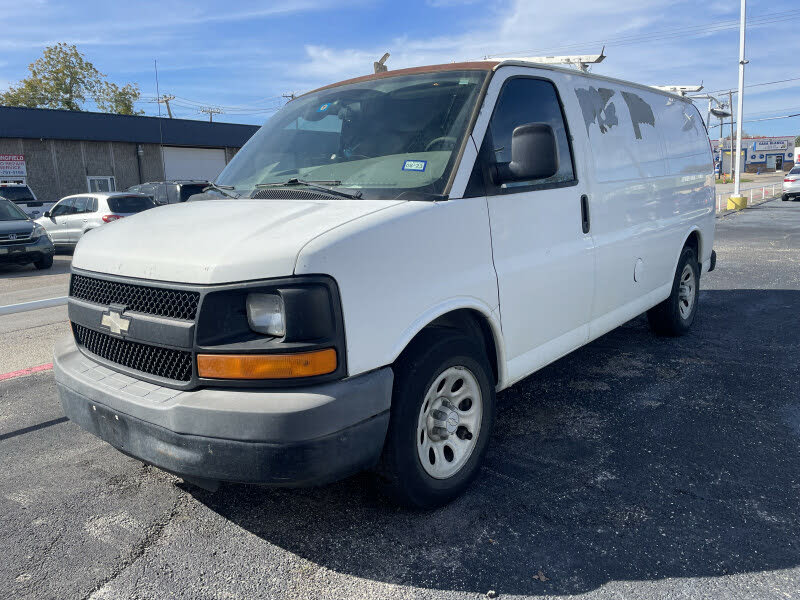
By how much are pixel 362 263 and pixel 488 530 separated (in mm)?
1366

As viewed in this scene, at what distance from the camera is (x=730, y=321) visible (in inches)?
271

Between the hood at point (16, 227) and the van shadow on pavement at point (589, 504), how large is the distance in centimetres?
1274

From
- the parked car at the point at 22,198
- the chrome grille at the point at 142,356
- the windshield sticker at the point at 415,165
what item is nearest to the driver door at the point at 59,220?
the parked car at the point at 22,198

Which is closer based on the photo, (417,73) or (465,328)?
(465,328)

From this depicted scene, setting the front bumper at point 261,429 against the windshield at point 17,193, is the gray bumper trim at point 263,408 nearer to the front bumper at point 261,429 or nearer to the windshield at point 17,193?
the front bumper at point 261,429

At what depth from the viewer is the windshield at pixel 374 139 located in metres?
3.11

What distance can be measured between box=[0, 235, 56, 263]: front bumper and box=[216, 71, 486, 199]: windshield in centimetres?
1170

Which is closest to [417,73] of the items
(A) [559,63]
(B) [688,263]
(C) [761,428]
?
(A) [559,63]

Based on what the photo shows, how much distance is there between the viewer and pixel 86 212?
16.5 m

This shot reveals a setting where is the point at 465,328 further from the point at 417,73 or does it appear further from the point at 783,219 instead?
the point at 783,219

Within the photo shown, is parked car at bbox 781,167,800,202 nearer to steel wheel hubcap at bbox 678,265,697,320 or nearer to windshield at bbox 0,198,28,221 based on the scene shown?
steel wheel hubcap at bbox 678,265,697,320

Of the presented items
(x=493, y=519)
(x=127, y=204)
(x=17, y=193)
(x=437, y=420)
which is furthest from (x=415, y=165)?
(x=17, y=193)

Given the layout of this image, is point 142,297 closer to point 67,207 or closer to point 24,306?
point 24,306

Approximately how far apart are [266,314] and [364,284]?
0.40 metres
